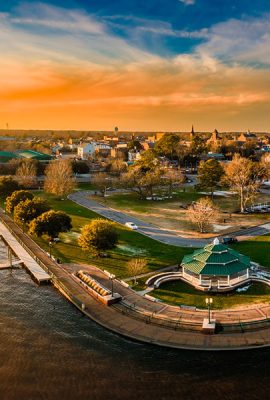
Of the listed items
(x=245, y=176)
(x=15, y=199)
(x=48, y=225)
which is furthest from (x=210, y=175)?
(x=48, y=225)

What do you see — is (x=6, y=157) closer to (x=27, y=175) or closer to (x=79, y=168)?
(x=79, y=168)

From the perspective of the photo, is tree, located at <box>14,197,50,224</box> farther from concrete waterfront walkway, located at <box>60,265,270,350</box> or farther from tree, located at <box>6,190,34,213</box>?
concrete waterfront walkway, located at <box>60,265,270,350</box>

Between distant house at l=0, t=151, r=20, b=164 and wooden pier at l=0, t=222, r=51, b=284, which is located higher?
distant house at l=0, t=151, r=20, b=164

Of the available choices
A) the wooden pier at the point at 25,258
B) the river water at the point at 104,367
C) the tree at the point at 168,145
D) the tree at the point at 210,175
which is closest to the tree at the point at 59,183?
the wooden pier at the point at 25,258

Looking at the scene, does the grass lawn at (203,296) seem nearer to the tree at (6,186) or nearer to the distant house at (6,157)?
the tree at (6,186)

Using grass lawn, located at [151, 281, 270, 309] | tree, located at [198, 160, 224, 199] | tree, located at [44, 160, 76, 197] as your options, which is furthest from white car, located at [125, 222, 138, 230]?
tree, located at [198, 160, 224, 199]

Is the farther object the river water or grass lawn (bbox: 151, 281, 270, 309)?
grass lawn (bbox: 151, 281, 270, 309)
